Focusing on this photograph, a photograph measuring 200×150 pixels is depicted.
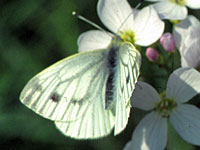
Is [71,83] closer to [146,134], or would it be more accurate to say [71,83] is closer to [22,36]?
[146,134]

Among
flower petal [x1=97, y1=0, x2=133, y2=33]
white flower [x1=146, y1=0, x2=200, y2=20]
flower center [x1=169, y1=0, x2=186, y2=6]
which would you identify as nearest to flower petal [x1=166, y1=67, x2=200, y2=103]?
white flower [x1=146, y1=0, x2=200, y2=20]

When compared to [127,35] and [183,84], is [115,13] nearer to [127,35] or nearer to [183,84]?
[127,35]

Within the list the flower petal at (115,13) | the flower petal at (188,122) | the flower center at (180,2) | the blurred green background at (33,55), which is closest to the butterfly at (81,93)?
the flower petal at (115,13)

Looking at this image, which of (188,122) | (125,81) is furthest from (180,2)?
(125,81)

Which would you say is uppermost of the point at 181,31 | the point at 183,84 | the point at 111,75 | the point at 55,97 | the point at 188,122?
the point at 55,97

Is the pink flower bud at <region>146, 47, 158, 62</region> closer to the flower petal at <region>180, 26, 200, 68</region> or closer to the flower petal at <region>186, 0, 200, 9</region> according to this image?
the flower petal at <region>180, 26, 200, 68</region>
